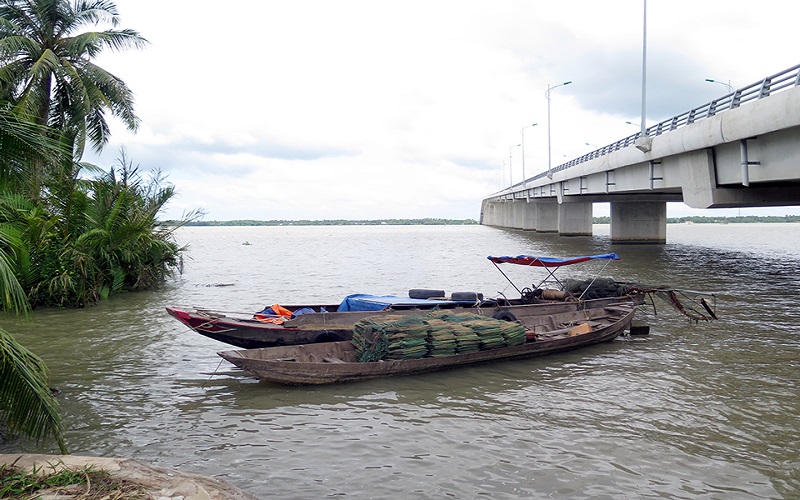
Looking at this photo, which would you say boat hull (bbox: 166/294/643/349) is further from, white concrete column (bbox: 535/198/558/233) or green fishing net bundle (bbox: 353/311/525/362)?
white concrete column (bbox: 535/198/558/233)

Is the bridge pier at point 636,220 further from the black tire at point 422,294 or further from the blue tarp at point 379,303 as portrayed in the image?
the blue tarp at point 379,303

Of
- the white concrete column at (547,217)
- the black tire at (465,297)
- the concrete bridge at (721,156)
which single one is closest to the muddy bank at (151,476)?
the black tire at (465,297)

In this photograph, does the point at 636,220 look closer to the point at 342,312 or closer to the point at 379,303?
the point at 379,303

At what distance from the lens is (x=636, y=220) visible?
50.3 meters

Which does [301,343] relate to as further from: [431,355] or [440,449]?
[440,449]

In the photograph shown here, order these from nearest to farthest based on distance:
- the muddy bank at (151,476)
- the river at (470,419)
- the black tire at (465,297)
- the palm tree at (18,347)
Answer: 1. the muddy bank at (151,476)
2. the palm tree at (18,347)
3. the river at (470,419)
4. the black tire at (465,297)

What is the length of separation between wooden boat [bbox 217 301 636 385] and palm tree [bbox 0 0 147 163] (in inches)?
582

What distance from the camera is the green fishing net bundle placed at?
433 inches

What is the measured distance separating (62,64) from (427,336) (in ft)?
62.5

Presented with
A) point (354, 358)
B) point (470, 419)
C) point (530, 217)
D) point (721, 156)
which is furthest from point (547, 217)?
point (470, 419)

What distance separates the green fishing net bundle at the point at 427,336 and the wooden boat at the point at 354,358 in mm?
146

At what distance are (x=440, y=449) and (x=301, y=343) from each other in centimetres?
508

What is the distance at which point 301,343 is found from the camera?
12.1 m

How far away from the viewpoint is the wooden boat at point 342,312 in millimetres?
11500
